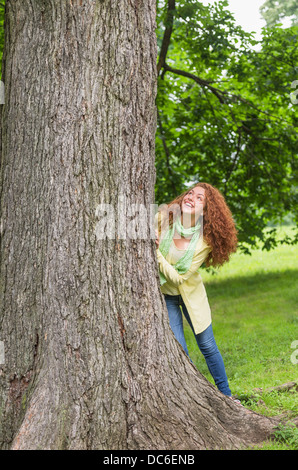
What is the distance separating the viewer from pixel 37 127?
10.1 ft

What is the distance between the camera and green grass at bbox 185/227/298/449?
4.25 meters

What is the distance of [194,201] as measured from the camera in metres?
4.29

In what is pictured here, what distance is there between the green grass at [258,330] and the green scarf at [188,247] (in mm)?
1197

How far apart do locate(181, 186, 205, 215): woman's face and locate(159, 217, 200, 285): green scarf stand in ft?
0.36

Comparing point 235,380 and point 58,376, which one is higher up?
point 58,376

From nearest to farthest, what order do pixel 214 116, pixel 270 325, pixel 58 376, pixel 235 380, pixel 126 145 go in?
pixel 58 376 < pixel 126 145 < pixel 235 380 < pixel 270 325 < pixel 214 116

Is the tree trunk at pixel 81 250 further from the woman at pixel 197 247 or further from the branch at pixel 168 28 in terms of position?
the branch at pixel 168 28

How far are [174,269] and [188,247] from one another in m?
0.26

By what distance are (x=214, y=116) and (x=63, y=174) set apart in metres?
7.02

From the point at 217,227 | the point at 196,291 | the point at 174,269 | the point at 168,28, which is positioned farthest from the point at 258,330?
the point at 168,28

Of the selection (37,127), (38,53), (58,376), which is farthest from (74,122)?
(58,376)

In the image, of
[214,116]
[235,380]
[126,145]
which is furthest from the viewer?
[214,116]

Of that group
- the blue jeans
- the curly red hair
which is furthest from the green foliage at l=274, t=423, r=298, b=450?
the curly red hair
